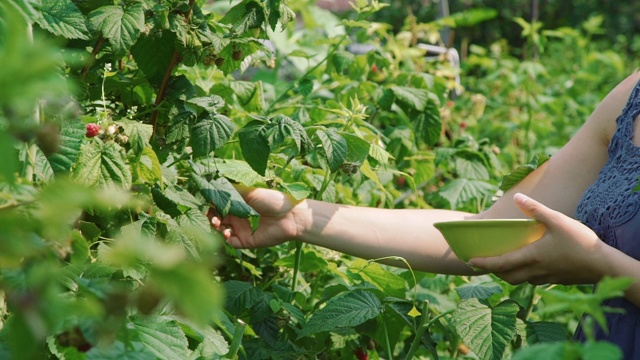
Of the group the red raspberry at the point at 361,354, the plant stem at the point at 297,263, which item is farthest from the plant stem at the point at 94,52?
the red raspberry at the point at 361,354

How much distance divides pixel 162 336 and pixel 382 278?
714mm

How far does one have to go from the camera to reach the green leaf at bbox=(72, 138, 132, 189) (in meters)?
1.41

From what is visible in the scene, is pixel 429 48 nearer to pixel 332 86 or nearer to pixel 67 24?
pixel 332 86

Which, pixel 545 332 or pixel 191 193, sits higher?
pixel 191 193

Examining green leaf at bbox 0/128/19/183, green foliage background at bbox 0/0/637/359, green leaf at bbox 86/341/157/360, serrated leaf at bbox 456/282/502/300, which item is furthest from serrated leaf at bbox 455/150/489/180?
green leaf at bbox 0/128/19/183

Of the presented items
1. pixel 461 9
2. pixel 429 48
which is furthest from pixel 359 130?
pixel 461 9

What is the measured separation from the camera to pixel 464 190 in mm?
2584

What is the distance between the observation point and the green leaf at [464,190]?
2553 mm

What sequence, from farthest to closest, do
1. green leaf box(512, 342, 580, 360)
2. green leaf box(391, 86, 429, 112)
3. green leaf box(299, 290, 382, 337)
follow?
green leaf box(391, 86, 429, 112), green leaf box(299, 290, 382, 337), green leaf box(512, 342, 580, 360)

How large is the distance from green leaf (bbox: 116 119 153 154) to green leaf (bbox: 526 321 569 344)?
81 cm

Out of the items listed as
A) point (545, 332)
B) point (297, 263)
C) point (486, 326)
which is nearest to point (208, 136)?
point (297, 263)

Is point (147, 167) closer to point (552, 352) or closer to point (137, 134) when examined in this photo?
point (137, 134)

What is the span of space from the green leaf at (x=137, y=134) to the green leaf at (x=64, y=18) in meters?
0.16

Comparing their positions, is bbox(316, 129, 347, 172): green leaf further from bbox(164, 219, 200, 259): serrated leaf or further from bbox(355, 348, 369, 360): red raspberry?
bbox(355, 348, 369, 360): red raspberry
